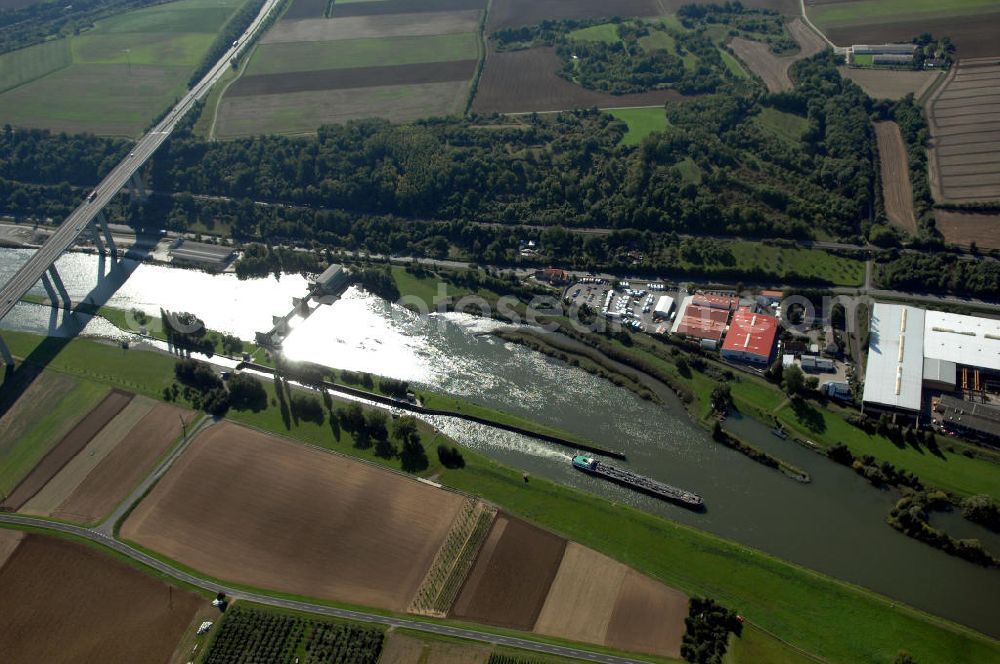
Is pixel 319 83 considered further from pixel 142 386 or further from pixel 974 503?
pixel 974 503

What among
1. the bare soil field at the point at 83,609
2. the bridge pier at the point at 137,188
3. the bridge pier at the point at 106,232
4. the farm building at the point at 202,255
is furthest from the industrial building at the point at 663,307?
the bridge pier at the point at 137,188

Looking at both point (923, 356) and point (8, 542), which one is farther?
point (923, 356)

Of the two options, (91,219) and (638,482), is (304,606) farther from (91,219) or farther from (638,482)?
(91,219)

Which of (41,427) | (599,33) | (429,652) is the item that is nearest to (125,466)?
(41,427)

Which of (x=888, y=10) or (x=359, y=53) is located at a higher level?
(x=888, y=10)

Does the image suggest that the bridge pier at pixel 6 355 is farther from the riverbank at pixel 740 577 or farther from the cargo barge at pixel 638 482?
the cargo barge at pixel 638 482

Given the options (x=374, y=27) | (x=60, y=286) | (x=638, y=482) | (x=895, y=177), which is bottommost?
(x=60, y=286)
